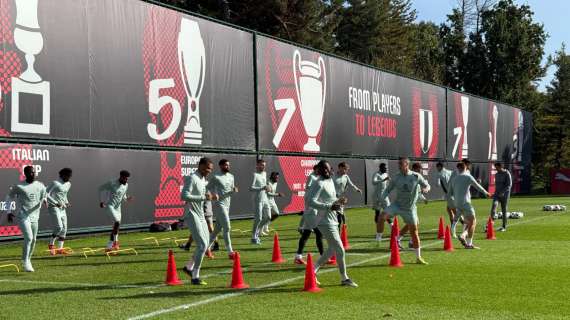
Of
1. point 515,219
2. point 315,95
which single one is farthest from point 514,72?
point 515,219

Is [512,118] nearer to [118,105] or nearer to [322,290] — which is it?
[118,105]

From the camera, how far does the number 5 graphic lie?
2459 centimetres

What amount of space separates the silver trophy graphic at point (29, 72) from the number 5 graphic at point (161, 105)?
Result: 14.2 feet

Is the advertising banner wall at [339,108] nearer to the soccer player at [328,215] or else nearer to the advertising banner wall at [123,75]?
the advertising banner wall at [123,75]

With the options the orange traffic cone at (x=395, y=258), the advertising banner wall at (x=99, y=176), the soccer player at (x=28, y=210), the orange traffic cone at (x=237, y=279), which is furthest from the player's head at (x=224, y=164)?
the advertising banner wall at (x=99, y=176)

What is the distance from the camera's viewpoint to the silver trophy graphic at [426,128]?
150 ft

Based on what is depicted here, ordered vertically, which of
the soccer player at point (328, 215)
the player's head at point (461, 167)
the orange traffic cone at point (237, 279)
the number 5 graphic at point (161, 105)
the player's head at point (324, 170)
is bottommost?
the orange traffic cone at point (237, 279)

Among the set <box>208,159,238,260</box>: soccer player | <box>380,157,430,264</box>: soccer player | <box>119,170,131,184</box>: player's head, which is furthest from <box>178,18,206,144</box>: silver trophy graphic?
<box>380,157,430,264</box>: soccer player

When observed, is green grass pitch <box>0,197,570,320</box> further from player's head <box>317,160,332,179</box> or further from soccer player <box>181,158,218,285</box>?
player's head <box>317,160,332,179</box>

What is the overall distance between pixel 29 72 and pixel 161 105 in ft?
18.1

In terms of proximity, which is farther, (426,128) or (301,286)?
(426,128)

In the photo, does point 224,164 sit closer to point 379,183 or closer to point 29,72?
point 379,183

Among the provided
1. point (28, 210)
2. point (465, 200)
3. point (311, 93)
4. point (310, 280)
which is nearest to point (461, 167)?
point (465, 200)

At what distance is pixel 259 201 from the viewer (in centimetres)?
1938
